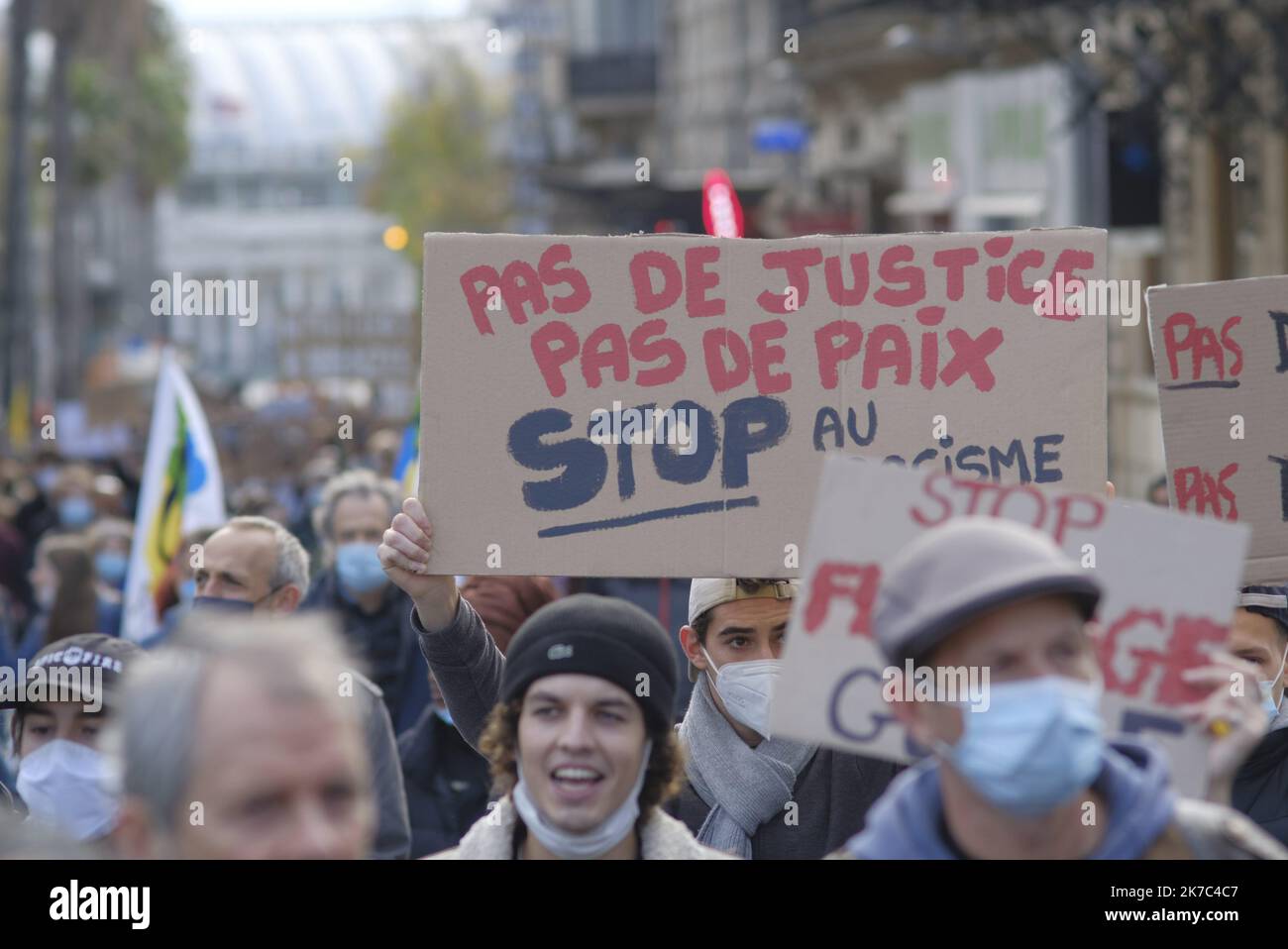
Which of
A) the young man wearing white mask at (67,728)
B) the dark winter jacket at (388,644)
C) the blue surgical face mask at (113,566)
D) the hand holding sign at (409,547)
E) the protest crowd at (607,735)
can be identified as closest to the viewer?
the protest crowd at (607,735)

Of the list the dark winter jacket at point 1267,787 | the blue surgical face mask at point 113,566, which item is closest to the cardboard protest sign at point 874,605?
the dark winter jacket at point 1267,787

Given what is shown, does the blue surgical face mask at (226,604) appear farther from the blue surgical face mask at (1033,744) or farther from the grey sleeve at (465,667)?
the blue surgical face mask at (1033,744)

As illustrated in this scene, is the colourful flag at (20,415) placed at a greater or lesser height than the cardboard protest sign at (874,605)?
greater

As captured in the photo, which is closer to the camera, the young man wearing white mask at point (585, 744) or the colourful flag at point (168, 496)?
the young man wearing white mask at point (585, 744)

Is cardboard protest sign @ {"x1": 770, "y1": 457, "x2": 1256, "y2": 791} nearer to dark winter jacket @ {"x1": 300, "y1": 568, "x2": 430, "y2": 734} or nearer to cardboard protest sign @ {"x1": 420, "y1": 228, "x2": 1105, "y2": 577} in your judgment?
cardboard protest sign @ {"x1": 420, "y1": 228, "x2": 1105, "y2": 577}

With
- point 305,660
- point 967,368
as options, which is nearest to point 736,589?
point 967,368

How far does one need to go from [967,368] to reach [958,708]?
5.56 ft

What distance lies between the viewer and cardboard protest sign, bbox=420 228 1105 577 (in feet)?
13.9

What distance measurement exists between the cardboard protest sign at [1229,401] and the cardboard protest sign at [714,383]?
0.44 metres

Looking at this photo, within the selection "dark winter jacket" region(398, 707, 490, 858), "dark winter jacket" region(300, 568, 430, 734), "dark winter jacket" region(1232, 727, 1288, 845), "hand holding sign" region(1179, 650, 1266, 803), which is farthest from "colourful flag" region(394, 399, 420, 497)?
"hand holding sign" region(1179, 650, 1266, 803)

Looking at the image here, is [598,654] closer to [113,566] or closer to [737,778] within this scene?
[737,778]

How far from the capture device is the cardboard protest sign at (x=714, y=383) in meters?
4.23

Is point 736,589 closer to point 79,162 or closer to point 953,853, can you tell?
point 953,853

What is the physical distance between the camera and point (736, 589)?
4.59 m
